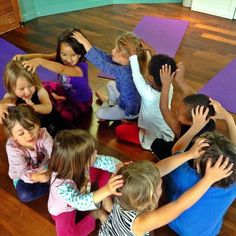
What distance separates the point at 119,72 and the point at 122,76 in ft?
0.11

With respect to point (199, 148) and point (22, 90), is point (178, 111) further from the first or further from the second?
point (22, 90)

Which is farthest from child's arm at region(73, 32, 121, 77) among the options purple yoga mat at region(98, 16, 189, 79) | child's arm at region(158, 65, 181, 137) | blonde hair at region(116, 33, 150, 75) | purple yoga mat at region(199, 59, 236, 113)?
purple yoga mat at region(98, 16, 189, 79)

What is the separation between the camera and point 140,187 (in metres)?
1.03

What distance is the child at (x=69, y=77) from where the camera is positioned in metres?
1.84

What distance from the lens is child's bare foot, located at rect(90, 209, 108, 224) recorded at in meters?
1.48

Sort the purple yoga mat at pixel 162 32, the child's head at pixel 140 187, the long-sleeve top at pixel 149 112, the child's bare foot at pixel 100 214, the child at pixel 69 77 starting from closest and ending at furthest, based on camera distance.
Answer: the child's head at pixel 140 187
the child's bare foot at pixel 100 214
the long-sleeve top at pixel 149 112
the child at pixel 69 77
the purple yoga mat at pixel 162 32

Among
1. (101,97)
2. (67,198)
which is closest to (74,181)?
(67,198)

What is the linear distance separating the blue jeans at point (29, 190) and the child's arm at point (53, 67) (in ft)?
2.06

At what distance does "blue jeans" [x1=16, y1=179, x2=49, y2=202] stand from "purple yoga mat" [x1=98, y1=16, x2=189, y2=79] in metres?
1.87

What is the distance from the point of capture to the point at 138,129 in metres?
1.99

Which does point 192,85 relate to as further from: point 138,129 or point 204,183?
point 204,183

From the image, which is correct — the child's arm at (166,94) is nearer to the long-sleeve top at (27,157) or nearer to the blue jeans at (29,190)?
the long-sleeve top at (27,157)

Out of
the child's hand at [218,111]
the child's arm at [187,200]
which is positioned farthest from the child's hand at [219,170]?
the child's hand at [218,111]

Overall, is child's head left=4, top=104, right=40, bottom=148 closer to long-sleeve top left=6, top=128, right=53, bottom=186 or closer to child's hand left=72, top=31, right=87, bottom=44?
long-sleeve top left=6, top=128, right=53, bottom=186
